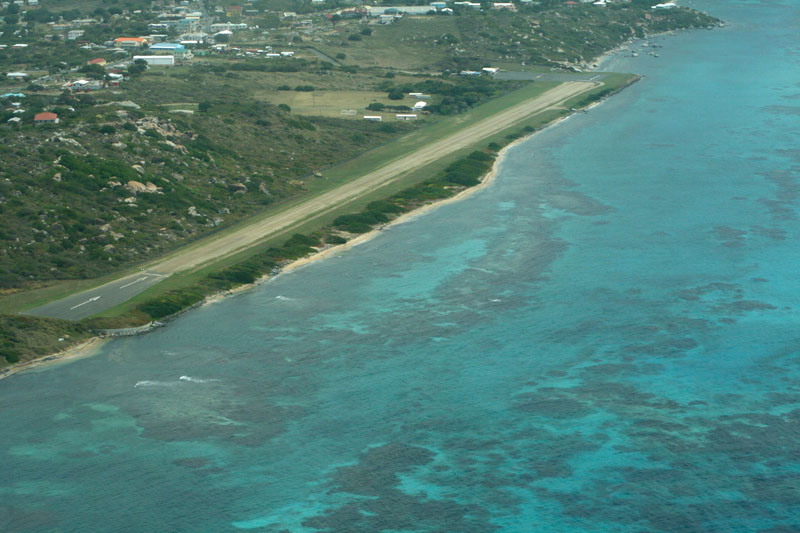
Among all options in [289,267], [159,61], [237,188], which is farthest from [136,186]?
[159,61]

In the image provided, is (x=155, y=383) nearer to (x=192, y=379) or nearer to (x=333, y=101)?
(x=192, y=379)

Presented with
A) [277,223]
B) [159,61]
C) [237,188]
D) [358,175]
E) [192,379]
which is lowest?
[192,379]

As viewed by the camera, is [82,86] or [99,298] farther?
[82,86]

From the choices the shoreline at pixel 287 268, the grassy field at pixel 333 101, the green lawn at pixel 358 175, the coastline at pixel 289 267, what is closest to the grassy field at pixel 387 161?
the green lawn at pixel 358 175

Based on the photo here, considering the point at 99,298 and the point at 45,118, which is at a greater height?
the point at 45,118

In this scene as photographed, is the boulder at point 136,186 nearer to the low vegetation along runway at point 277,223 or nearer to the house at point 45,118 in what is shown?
the low vegetation along runway at point 277,223

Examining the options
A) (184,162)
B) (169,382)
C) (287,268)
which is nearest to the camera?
(169,382)

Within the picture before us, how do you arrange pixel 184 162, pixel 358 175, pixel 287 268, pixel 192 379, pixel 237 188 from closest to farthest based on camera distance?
1. pixel 192 379
2. pixel 287 268
3. pixel 237 188
4. pixel 184 162
5. pixel 358 175
